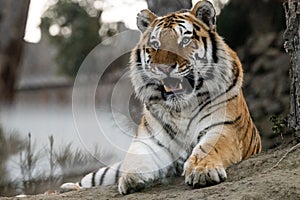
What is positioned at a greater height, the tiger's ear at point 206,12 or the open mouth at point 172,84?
the tiger's ear at point 206,12

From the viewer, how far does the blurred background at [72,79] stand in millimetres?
5508

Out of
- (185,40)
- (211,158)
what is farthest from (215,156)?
(185,40)

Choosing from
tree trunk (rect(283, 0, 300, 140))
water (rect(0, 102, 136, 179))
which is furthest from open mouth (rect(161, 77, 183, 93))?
water (rect(0, 102, 136, 179))

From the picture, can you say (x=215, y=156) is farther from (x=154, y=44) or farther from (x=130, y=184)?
(x=154, y=44)

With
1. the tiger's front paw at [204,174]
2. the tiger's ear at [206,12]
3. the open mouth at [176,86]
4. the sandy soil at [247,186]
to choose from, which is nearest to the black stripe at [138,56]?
the open mouth at [176,86]

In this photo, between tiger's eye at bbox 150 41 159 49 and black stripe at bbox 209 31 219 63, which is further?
black stripe at bbox 209 31 219 63

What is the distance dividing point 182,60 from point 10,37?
288 cm

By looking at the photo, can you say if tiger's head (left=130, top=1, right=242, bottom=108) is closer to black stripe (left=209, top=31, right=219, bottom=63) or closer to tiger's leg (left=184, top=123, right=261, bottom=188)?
black stripe (left=209, top=31, right=219, bottom=63)

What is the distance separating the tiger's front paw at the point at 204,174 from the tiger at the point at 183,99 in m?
0.16

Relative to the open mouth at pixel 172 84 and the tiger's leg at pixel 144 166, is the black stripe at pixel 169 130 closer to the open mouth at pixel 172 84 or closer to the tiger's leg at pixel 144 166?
the tiger's leg at pixel 144 166

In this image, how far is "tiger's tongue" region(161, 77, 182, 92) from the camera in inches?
135

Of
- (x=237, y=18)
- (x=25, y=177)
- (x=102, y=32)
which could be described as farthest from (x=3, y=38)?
(x=102, y=32)

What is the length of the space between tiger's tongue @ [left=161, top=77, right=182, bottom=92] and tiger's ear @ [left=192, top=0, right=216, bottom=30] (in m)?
0.43

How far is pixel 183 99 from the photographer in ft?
11.6
